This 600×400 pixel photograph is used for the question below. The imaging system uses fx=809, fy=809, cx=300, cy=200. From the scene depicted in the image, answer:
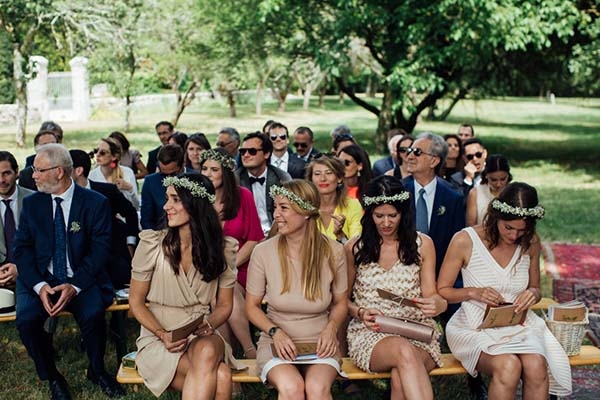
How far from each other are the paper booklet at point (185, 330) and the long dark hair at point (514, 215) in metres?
2.04

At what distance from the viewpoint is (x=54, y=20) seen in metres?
24.2

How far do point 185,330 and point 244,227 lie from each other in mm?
1628

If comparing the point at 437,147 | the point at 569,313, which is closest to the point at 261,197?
the point at 437,147

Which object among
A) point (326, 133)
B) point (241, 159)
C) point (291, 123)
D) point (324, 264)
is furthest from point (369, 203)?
point (291, 123)

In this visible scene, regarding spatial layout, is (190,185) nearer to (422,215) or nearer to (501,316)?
(501,316)

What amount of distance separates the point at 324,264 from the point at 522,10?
15.0 m

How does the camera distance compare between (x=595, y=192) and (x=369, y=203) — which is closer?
(x=369, y=203)

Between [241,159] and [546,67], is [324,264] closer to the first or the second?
[241,159]

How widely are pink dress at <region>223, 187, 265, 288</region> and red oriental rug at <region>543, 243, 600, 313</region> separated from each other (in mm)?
4115

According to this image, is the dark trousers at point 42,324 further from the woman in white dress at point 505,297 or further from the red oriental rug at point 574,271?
the red oriental rug at point 574,271

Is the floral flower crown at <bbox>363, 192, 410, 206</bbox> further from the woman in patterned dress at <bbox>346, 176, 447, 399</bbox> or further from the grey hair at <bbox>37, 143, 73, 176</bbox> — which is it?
the grey hair at <bbox>37, 143, 73, 176</bbox>

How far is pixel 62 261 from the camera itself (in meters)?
6.05

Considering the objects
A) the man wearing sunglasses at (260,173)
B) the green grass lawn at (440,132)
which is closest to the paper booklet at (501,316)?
the green grass lawn at (440,132)

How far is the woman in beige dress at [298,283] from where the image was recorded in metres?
5.12
